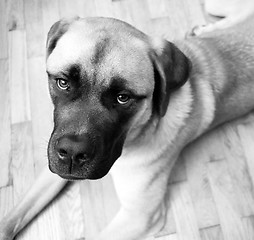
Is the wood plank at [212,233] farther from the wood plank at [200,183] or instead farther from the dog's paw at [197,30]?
the dog's paw at [197,30]

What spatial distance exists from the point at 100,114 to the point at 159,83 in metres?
0.29

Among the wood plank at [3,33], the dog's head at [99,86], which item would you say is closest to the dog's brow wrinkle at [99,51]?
the dog's head at [99,86]

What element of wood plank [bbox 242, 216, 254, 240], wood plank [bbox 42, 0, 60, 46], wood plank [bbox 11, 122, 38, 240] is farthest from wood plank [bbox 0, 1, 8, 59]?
wood plank [bbox 242, 216, 254, 240]

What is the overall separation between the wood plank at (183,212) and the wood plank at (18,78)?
100cm

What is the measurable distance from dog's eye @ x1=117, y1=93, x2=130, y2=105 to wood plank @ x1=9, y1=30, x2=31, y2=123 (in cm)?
105

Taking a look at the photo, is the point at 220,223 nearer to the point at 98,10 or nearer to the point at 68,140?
the point at 68,140

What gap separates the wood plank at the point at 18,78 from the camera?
2402 millimetres

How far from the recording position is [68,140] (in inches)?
56.0

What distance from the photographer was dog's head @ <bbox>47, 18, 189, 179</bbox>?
1.44m

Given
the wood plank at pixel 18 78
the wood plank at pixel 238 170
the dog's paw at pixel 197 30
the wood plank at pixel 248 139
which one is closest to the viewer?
the wood plank at pixel 238 170

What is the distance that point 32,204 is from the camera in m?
2.01

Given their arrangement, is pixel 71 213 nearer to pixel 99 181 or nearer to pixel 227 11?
pixel 99 181

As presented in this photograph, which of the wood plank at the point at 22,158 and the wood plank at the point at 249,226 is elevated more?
the wood plank at the point at 22,158

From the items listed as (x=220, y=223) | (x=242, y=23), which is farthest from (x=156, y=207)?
(x=242, y=23)
